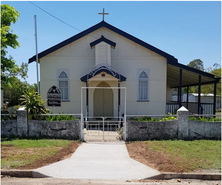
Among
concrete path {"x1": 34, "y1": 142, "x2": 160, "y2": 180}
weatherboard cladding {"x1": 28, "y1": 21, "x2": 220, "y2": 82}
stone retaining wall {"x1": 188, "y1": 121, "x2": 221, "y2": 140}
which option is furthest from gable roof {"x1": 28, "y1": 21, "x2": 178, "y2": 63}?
concrete path {"x1": 34, "y1": 142, "x2": 160, "y2": 180}

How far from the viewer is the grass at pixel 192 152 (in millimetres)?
5301

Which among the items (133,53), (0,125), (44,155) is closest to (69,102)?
(0,125)

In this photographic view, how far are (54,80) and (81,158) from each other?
731 centimetres

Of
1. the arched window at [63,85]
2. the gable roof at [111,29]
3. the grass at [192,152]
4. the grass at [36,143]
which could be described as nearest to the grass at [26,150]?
the grass at [36,143]

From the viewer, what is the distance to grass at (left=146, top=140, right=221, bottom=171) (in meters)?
5.30

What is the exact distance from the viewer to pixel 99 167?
5.31 meters

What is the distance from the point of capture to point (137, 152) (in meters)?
6.59

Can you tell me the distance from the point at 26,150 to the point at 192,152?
5.83 metres

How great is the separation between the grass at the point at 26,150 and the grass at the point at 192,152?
3667 mm

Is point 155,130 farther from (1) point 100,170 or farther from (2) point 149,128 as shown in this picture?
(1) point 100,170

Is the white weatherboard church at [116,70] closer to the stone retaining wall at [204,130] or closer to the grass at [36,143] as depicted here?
the stone retaining wall at [204,130]

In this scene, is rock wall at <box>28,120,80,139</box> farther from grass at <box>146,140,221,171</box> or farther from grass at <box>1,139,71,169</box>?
grass at <box>146,140,221,171</box>

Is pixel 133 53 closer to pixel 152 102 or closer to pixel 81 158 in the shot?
pixel 152 102

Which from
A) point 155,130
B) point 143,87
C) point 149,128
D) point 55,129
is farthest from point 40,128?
point 143,87
